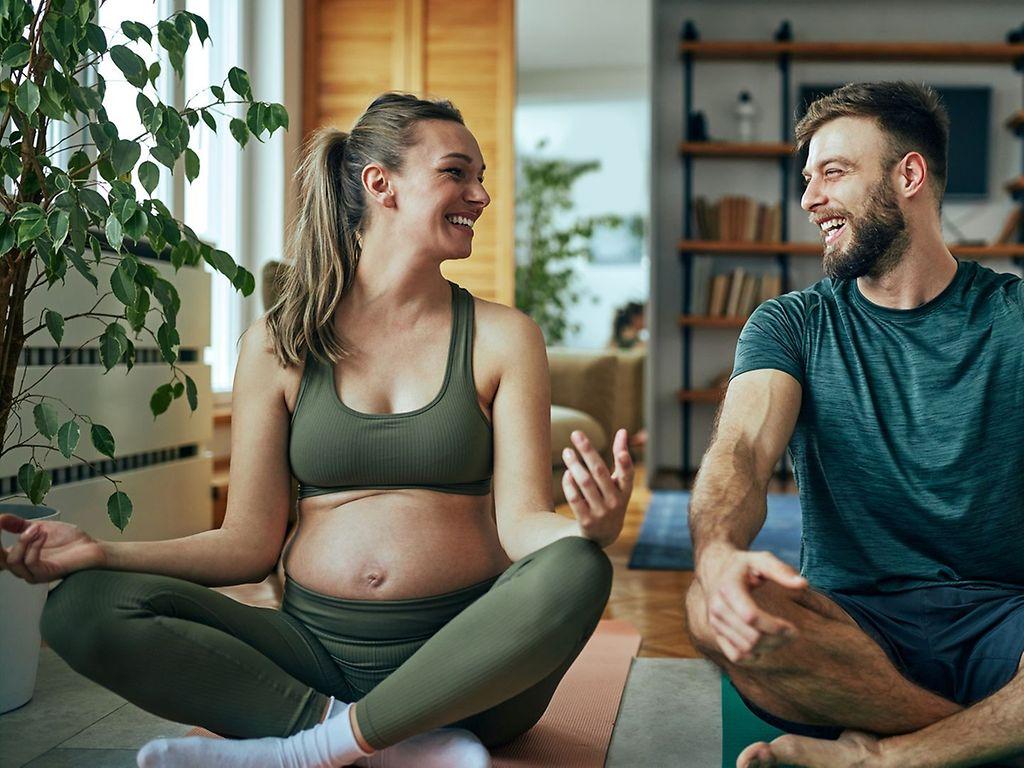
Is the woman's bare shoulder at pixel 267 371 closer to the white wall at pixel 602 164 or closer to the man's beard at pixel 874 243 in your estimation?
the man's beard at pixel 874 243

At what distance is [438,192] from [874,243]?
0.66 metres

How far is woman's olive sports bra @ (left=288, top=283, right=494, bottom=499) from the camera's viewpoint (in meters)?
1.60

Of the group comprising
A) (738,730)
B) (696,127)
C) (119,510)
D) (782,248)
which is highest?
(696,127)

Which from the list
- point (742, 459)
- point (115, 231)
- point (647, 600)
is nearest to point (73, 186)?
point (115, 231)

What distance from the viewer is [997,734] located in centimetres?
144

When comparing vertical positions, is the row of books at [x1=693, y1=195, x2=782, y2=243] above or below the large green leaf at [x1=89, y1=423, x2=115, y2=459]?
above

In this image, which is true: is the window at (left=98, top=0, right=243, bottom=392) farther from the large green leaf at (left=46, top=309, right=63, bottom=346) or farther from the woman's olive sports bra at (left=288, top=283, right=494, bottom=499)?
the woman's olive sports bra at (left=288, top=283, right=494, bottom=499)

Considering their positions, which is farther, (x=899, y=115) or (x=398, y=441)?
(x=899, y=115)

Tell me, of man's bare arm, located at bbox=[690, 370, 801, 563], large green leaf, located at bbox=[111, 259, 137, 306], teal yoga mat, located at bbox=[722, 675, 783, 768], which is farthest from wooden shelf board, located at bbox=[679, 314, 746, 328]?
large green leaf, located at bbox=[111, 259, 137, 306]

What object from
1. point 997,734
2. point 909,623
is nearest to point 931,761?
point 997,734

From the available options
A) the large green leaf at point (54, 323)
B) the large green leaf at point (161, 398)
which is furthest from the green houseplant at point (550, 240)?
the large green leaf at point (54, 323)

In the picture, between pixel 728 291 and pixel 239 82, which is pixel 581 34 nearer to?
pixel 728 291

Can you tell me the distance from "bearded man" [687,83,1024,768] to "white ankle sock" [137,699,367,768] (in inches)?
18.8

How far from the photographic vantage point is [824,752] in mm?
1482
